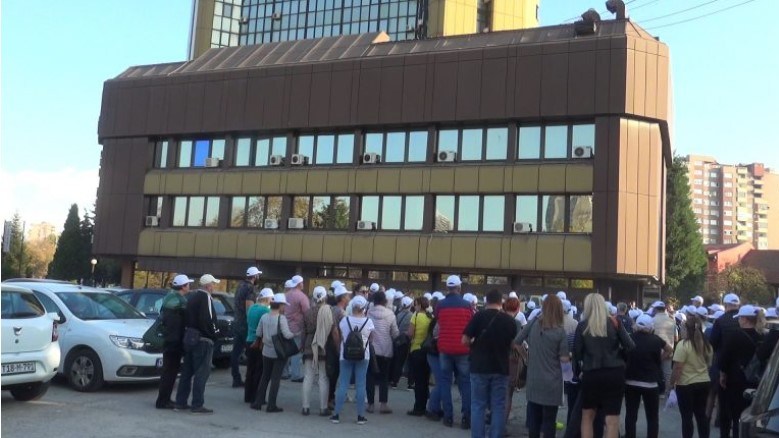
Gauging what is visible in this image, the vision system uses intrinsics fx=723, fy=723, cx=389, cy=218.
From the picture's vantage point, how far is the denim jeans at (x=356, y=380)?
10133 mm

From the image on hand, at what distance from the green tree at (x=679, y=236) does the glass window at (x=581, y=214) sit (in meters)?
29.2

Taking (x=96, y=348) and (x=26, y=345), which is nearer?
(x=26, y=345)

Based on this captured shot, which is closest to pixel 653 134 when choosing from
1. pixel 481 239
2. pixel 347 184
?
pixel 481 239

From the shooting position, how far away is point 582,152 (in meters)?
26.4

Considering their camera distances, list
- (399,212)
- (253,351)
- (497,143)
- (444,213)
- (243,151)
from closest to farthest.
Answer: (253,351) → (497,143) → (444,213) → (399,212) → (243,151)

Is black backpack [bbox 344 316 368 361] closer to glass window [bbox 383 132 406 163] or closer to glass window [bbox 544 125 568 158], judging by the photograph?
glass window [bbox 544 125 568 158]

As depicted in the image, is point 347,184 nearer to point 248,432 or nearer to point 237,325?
point 237,325

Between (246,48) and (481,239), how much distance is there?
56.8ft

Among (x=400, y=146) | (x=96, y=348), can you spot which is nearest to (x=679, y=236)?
(x=400, y=146)

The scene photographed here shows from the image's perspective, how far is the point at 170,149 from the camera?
34812 millimetres

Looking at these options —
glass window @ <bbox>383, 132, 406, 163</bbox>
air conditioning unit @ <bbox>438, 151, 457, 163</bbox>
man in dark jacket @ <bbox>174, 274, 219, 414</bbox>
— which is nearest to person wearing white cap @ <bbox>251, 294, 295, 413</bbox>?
man in dark jacket @ <bbox>174, 274, 219, 414</bbox>

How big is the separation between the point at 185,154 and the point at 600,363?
29.9 metres

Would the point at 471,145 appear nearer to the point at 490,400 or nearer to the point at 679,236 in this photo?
the point at 490,400

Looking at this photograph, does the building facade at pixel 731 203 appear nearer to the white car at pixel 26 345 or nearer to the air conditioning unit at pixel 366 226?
the air conditioning unit at pixel 366 226
